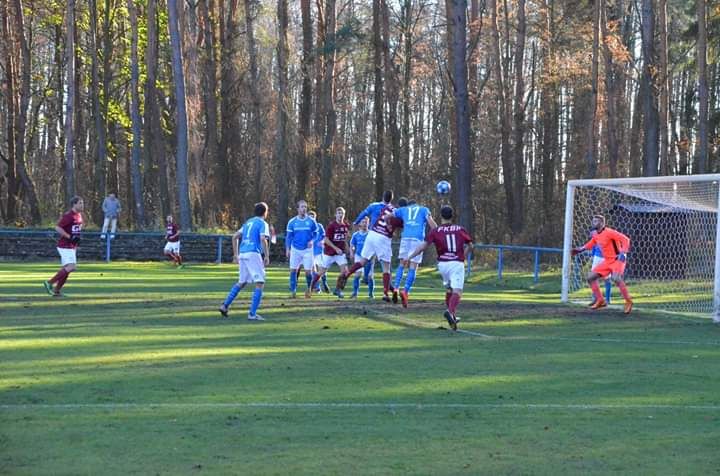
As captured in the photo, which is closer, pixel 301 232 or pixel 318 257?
pixel 301 232

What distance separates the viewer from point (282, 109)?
4931cm

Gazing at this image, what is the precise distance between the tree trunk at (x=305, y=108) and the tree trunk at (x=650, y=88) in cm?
1604

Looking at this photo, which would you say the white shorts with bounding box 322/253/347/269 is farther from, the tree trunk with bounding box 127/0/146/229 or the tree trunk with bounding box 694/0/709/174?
the tree trunk with bounding box 127/0/146/229

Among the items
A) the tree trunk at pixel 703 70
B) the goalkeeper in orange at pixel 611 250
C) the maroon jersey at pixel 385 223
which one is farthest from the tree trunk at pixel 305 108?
the goalkeeper in orange at pixel 611 250

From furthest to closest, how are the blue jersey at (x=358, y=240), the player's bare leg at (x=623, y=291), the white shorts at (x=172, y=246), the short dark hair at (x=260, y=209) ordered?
the white shorts at (x=172, y=246) → the blue jersey at (x=358, y=240) → the player's bare leg at (x=623, y=291) → the short dark hair at (x=260, y=209)

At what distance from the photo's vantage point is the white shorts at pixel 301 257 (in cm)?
2242

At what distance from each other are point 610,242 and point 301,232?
20.9 ft

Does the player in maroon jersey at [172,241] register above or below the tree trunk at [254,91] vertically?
below

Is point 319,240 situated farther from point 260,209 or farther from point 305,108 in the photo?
point 305,108

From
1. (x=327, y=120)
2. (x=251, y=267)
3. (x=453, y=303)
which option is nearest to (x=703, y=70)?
(x=327, y=120)

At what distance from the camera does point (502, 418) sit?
938cm

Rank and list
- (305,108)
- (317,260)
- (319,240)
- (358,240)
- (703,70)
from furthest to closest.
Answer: (305,108) → (703,70) → (358,240) → (317,260) → (319,240)

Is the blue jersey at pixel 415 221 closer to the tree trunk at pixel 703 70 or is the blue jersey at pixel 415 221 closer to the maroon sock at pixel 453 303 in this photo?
the maroon sock at pixel 453 303

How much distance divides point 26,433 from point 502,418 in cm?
404
